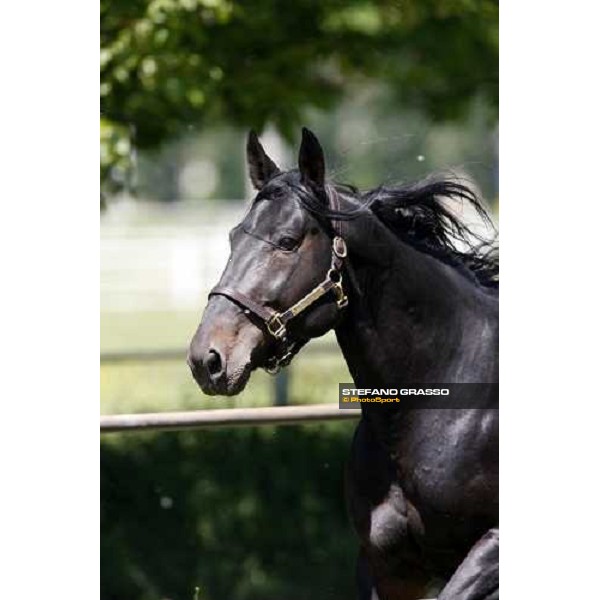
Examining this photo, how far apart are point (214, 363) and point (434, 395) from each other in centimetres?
75

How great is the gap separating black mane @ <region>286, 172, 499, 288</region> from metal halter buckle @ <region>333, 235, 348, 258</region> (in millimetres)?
63

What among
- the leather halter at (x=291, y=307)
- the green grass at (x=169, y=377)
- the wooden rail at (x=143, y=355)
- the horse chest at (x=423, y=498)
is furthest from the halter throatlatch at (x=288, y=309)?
the wooden rail at (x=143, y=355)

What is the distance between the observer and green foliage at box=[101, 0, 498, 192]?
19.4 feet

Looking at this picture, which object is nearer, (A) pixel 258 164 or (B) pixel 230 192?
(A) pixel 258 164

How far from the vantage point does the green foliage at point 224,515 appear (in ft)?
21.3

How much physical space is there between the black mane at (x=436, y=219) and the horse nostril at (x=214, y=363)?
57cm

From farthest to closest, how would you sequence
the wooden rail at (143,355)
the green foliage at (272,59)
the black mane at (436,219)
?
the wooden rail at (143,355), the green foliage at (272,59), the black mane at (436,219)

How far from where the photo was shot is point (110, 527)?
654 centimetres

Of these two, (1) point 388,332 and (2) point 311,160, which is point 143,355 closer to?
(1) point 388,332

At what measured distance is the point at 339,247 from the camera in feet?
15.7

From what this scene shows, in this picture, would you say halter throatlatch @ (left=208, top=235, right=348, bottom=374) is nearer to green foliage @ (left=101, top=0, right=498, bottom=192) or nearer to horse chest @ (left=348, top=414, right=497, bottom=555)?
horse chest @ (left=348, top=414, right=497, bottom=555)

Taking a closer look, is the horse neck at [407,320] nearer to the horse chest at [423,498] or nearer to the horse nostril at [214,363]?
Result: the horse chest at [423,498]

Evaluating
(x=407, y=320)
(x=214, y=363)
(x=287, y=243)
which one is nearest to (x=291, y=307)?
(x=287, y=243)
